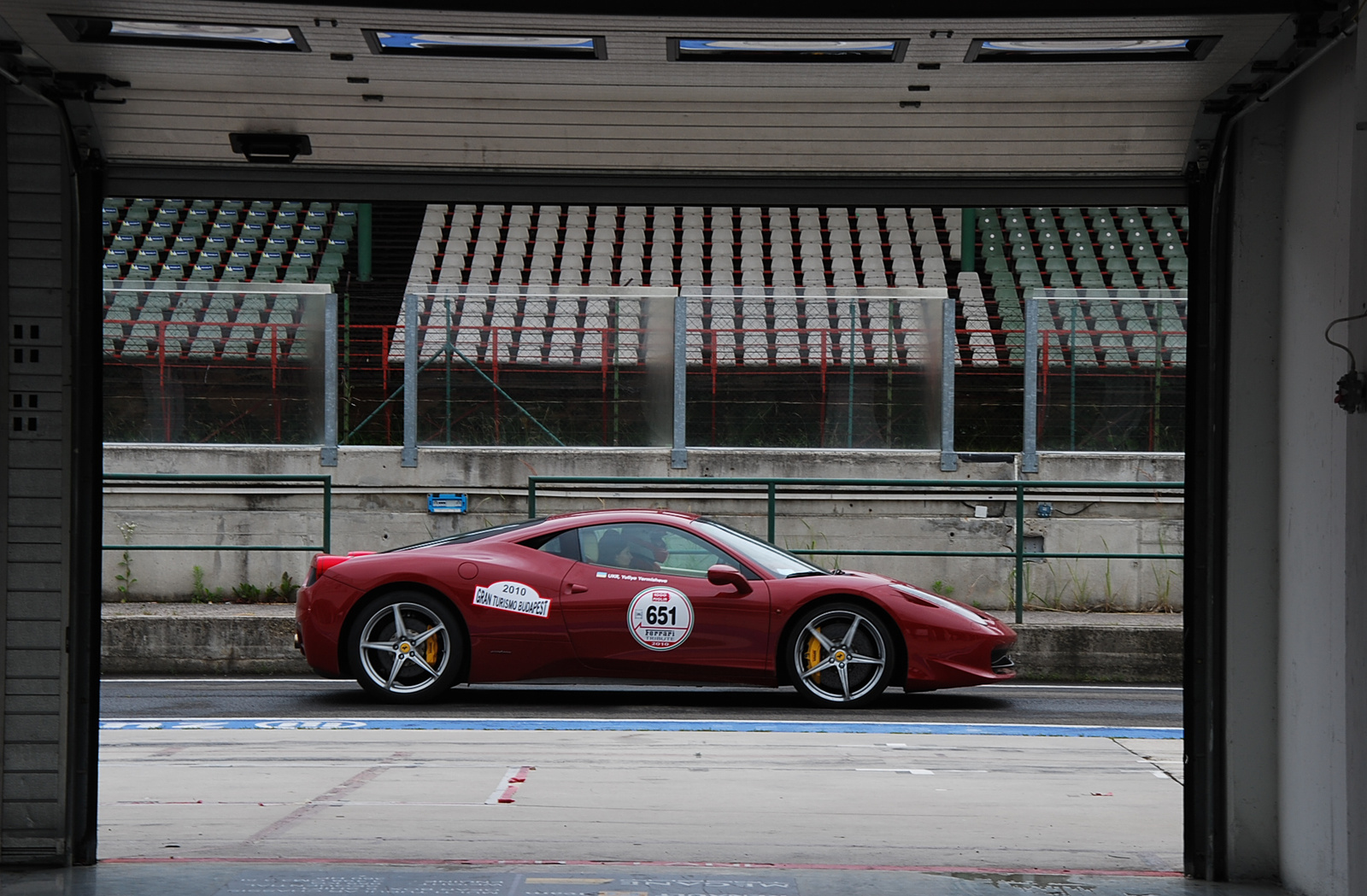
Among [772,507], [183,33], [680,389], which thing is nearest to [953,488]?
[772,507]

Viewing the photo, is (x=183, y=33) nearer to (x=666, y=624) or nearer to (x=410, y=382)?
(x=666, y=624)

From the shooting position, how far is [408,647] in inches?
350

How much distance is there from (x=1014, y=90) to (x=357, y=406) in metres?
10.6

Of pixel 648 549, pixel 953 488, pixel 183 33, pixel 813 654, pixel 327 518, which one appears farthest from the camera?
pixel 953 488

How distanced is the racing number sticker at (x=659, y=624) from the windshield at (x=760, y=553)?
57cm

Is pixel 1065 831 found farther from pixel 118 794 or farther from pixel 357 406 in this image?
pixel 357 406

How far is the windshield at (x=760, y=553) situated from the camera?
898 cm

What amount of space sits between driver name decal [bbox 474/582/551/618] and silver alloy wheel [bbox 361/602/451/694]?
345 mm

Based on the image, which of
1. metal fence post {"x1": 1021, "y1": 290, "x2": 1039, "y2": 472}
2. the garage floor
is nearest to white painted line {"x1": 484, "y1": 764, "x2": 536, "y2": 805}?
the garage floor

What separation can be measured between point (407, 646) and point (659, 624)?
Answer: 1.69m

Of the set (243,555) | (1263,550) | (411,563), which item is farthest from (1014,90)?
(243,555)

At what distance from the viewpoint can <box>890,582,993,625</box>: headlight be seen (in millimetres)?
8906

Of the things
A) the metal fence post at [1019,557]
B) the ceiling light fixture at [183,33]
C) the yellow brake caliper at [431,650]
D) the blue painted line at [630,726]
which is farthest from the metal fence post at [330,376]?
the ceiling light fixture at [183,33]

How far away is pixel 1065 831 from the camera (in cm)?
553
